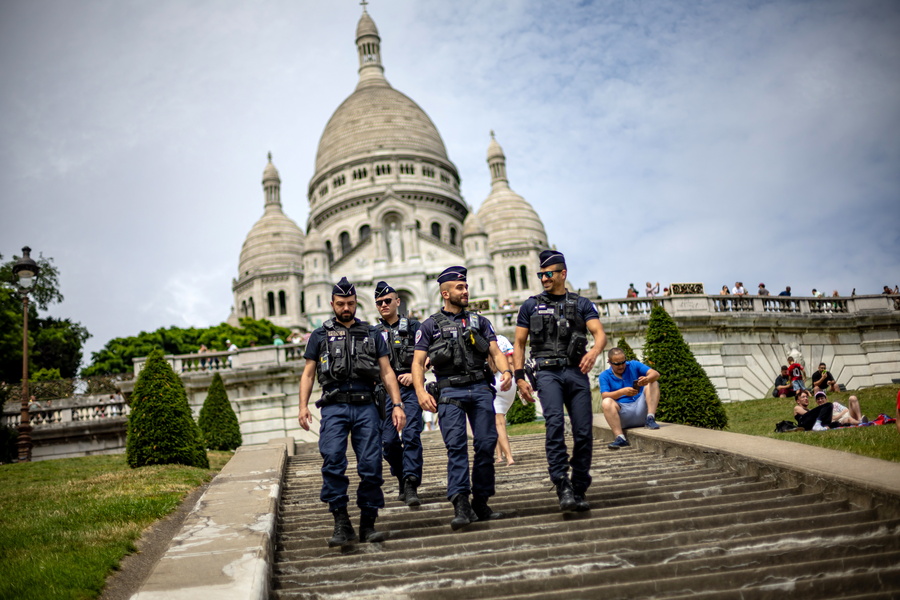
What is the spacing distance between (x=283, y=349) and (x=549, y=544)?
53.0 feet

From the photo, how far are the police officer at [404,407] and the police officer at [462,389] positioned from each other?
91 cm

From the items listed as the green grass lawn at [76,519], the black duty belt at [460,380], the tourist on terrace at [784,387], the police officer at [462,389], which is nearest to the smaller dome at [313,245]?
the tourist on terrace at [784,387]

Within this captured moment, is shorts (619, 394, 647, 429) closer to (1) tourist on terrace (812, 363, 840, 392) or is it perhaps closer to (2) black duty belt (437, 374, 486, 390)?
(2) black duty belt (437, 374, 486, 390)

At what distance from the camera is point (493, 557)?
5.14 m

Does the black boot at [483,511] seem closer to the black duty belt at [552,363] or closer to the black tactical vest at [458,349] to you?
the black tactical vest at [458,349]

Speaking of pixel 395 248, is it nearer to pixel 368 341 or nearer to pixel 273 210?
pixel 273 210

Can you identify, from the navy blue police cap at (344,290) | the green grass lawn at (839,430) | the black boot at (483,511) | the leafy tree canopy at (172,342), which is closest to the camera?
the black boot at (483,511)

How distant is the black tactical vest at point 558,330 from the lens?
6.00 m

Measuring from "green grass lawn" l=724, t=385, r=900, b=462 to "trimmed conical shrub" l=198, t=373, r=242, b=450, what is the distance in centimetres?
945

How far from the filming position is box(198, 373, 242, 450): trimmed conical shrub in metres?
16.2

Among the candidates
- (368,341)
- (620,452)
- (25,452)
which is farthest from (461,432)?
(25,452)

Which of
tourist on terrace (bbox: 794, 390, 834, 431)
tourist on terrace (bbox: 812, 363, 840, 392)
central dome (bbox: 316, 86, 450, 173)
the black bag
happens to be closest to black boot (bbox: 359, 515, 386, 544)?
tourist on terrace (bbox: 794, 390, 834, 431)

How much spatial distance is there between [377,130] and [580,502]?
6972 centimetres

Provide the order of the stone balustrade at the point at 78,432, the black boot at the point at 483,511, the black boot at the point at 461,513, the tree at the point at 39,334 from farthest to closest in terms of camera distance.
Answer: the tree at the point at 39,334
the stone balustrade at the point at 78,432
the black boot at the point at 483,511
the black boot at the point at 461,513
